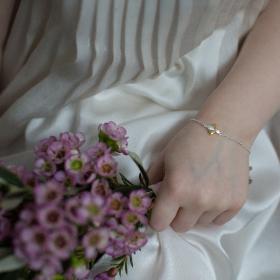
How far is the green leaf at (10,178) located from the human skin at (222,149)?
0.24 m

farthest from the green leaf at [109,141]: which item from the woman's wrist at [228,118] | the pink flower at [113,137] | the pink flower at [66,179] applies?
the woman's wrist at [228,118]

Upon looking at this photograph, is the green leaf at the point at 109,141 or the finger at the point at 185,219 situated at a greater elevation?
the green leaf at the point at 109,141

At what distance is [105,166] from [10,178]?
3.8 inches

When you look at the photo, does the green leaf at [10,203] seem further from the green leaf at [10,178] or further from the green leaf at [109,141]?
the green leaf at [109,141]

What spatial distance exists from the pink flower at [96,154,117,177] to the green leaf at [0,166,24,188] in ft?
0.26

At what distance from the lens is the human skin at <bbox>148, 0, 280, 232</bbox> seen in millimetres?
633

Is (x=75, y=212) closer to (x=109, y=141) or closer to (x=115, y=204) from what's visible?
(x=115, y=204)

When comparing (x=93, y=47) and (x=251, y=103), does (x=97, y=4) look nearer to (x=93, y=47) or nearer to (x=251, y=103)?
(x=93, y=47)

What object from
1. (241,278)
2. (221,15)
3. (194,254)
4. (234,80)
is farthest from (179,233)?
(221,15)

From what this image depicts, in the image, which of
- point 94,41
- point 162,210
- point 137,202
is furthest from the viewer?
point 94,41

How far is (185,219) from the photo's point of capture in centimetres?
65

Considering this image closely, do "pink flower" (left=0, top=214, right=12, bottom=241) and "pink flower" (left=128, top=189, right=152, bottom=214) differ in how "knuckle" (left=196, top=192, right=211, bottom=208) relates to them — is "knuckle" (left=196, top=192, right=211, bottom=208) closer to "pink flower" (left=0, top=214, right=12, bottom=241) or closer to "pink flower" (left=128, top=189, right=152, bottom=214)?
"pink flower" (left=128, top=189, right=152, bottom=214)

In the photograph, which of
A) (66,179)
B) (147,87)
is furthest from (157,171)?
(66,179)

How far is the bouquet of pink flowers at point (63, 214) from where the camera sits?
37cm
